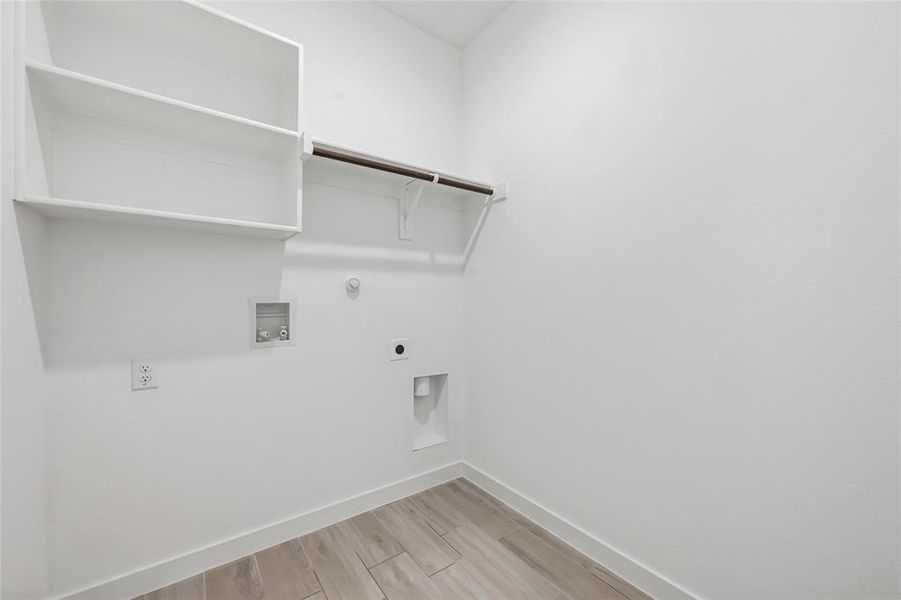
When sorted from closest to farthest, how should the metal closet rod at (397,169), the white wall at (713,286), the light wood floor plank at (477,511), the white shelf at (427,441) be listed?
the white wall at (713,286) < the metal closet rod at (397,169) < the light wood floor plank at (477,511) < the white shelf at (427,441)

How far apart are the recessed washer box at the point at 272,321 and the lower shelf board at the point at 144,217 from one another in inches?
12.1

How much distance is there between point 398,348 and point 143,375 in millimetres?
1097

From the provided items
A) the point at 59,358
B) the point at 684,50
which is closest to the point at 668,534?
the point at 684,50

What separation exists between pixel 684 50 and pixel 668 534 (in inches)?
69.5

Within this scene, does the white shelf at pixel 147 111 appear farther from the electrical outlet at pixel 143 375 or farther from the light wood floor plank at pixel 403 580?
the light wood floor plank at pixel 403 580

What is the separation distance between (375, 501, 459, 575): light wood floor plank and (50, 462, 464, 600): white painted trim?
9 centimetres

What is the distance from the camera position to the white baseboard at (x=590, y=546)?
135cm

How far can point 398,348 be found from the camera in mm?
2039

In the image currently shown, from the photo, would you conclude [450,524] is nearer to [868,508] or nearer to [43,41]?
[868,508]

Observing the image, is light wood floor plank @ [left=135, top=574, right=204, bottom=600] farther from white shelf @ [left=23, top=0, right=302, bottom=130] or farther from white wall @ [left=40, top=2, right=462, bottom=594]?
white shelf @ [left=23, top=0, right=302, bottom=130]

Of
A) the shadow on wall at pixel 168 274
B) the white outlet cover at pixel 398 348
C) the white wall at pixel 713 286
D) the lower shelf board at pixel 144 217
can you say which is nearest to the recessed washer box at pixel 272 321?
the shadow on wall at pixel 168 274

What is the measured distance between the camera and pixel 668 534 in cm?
135

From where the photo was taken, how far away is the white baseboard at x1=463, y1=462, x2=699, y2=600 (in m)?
1.35

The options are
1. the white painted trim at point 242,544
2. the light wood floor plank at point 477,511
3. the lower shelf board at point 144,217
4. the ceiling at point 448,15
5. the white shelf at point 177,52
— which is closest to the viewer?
the lower shelf board at point 144,217
